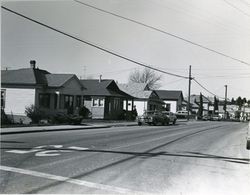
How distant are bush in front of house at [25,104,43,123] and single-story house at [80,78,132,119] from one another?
13.4 m

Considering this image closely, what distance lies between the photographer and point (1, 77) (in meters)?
38.7

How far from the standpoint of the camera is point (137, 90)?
66.6m

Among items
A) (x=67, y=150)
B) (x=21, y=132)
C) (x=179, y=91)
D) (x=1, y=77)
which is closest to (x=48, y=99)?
(x=1, y=77)

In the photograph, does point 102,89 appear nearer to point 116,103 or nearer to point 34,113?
point 116,103

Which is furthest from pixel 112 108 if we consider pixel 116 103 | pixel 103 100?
pixel 103 100

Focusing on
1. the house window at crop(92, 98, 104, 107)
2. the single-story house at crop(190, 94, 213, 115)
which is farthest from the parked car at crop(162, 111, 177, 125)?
the single-story house at crop(190, 94, 213, 115)

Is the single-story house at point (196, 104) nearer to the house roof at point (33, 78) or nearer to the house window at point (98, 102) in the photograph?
the house window at point (98, 102)

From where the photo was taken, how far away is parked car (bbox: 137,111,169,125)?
39.3 m

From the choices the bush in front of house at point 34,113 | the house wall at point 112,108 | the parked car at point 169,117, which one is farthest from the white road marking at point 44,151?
the house wall at point 112,108

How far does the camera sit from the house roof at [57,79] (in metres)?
38.1

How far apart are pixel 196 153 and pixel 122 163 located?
4.72 metres

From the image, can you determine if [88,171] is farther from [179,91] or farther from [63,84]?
[179,91]

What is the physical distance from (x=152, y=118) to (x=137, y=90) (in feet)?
89.3

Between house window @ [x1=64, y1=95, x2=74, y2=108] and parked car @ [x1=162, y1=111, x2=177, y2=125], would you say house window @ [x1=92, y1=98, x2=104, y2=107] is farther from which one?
parked car @ [x1=162, y1=111, x2=177, y2=125]
